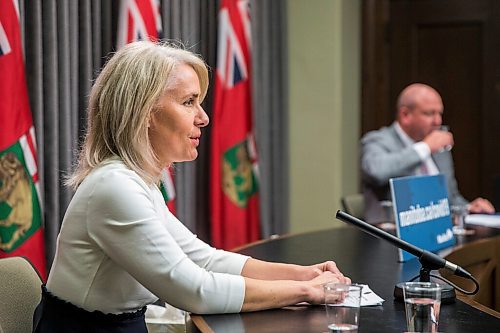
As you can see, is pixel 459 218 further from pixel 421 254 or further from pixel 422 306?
pixel 422 306

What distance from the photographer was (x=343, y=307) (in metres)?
1.77

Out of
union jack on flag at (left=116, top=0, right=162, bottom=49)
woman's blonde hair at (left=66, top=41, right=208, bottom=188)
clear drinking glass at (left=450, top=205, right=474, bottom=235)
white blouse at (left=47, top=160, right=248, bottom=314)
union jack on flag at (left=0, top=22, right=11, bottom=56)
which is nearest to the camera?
white blouse at (left=47, top=160, right=248, bottom=314)

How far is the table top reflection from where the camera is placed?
190cm

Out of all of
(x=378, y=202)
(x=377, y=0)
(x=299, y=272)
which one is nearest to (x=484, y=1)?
(x=377, y=0)

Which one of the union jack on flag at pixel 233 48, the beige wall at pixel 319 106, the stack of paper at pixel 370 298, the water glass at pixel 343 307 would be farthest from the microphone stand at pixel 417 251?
the beige wall at pixel 319 106

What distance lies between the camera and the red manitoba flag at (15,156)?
3.27 meters

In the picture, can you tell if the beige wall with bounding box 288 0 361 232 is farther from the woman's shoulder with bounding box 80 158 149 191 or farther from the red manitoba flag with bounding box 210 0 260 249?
the woman's shoulder with bounding box 80 158 149 191

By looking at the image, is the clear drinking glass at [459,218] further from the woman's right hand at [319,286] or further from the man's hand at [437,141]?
the woman's right hand at [319,286]

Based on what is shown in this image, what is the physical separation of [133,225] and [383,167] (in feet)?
9.02

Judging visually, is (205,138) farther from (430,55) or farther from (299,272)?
(299,272)

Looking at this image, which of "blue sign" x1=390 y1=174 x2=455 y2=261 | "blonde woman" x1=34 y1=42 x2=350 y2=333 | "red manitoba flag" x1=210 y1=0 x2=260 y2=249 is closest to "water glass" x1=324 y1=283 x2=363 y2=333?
"blonde woman" x1=34 y1=42 x2=350 y2=333

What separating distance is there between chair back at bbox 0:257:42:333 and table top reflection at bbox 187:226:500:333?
444 mm

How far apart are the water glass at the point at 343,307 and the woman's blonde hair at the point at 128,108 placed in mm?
546

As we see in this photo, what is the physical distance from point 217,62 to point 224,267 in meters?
2.59
